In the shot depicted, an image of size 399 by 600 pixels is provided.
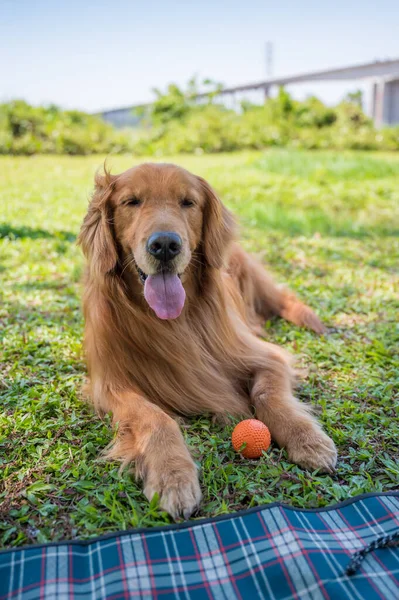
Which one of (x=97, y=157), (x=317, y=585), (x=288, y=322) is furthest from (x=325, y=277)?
(x=97, y=157)

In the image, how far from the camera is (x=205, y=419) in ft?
10.6

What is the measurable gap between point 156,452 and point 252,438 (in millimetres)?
560

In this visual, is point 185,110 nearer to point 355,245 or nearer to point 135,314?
point 355,245

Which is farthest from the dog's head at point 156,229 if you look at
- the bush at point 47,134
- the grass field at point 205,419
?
the bush at point 47,134

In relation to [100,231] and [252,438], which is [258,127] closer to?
[100,231]

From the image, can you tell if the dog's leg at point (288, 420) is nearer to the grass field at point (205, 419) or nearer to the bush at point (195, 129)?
the grass field at point (205, 419)

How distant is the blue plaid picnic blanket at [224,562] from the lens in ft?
6.23

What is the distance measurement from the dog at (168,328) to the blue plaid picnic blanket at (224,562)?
0.51 metres

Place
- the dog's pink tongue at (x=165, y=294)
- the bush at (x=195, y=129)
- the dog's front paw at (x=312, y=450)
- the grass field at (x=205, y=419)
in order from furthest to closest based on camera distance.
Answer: the bush at (x=195, y=129) → the dog's pink tongue at (x=165, y=294) → the dog's front paw at (x=312, y=450) → the grass field at (x=205, y=419)

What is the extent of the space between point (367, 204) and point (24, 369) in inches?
308

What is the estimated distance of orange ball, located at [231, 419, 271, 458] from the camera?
9.09ft

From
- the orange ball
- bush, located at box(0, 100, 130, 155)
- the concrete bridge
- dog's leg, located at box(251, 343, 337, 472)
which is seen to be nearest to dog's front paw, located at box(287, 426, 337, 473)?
dog's leg, located at box(251, 343, 337, 472)

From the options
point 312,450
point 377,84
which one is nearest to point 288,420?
point 312,450

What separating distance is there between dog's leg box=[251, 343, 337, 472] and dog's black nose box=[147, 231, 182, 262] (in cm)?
105
